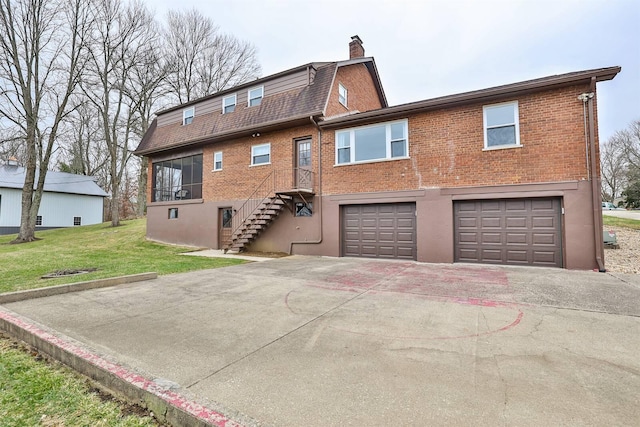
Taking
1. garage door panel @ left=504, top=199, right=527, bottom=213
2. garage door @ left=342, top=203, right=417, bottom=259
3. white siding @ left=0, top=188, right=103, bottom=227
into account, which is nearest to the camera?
garage door panel @ left=504, top=199, right=527, bottom=213

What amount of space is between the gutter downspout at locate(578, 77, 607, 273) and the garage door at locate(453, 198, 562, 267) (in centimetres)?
80

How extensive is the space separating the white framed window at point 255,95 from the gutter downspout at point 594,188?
12.6m

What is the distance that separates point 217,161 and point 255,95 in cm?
387

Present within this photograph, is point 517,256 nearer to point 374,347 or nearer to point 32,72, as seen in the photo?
point 374,347

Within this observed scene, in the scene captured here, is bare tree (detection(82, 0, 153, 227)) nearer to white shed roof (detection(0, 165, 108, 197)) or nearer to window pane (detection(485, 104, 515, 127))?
white shed roof (detection(0, 165, 108, 197))

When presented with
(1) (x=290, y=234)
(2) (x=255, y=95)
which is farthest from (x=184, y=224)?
(2) (x=255, y=95)

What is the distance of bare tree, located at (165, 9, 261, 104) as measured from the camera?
89.9 ft

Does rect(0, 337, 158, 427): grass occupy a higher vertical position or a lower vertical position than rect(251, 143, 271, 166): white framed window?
lower

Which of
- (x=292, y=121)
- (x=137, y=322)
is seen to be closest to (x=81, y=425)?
(x=137, y=322)

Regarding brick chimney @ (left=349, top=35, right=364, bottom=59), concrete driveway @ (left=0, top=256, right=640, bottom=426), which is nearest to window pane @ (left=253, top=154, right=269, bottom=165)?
brick chimney @ (left=349, top=35, right=364, bottom=59)

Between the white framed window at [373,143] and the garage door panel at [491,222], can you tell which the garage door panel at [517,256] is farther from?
the white framed window at [373,143]

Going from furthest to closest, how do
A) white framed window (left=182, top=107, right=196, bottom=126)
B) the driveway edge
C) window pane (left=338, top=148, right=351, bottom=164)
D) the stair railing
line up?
white framed window (left=182, top=107, right=196, bottom=126)
the stair railing
window pane (left=338, top=148, right=351, bottom=164)
the driveway edge

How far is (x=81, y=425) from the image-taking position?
2182mm

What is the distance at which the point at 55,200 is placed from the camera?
29641mm
